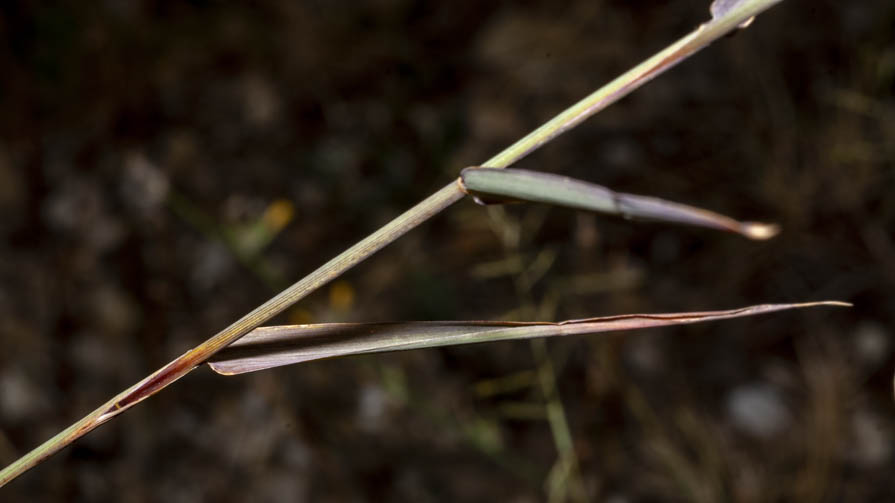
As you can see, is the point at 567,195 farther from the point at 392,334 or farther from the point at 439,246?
the point at 439,246

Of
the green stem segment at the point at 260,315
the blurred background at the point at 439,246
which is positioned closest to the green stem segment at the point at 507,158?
the green stem segment at the point at 260,315

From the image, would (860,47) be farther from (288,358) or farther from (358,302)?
(288,358)

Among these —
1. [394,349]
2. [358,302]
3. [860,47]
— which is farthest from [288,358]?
[860,47]

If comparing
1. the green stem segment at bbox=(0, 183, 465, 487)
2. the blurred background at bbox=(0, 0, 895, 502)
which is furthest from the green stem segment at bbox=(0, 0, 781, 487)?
the blurred background at bbox=(0, 0, 895, 502)

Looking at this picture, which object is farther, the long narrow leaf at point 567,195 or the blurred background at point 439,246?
the blurred background at point 439,246

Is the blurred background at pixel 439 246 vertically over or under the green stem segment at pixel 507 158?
over

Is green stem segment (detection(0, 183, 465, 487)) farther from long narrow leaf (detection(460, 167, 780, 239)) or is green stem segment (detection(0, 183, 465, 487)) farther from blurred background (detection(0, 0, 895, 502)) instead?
blurred background (detection(0, 0, 895, 502))

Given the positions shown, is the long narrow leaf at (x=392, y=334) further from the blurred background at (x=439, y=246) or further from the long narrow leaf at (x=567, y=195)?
the blurred background at (x=439, y=246)

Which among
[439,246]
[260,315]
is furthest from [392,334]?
[439,246]
